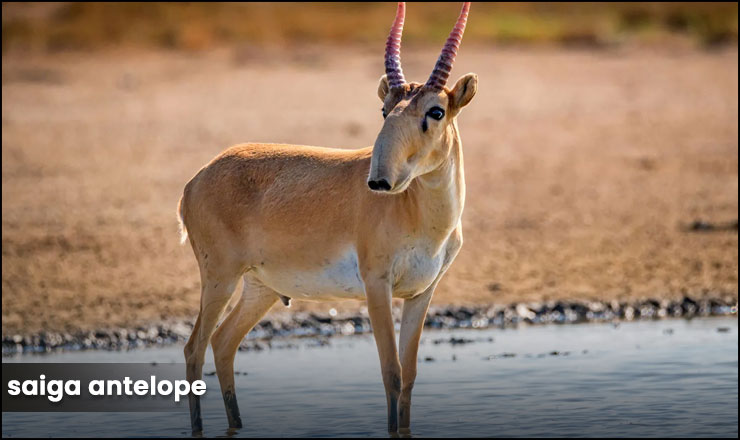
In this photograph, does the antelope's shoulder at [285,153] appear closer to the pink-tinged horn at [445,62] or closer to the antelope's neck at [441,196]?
the antelope's neck at [441,196]

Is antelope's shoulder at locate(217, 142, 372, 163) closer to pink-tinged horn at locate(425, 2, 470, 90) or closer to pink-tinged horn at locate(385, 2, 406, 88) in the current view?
pink-tinged horn at locate(385, 2, 406, 88)

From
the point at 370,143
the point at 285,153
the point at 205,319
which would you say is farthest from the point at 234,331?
the point at 370,143

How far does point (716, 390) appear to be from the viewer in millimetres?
9109

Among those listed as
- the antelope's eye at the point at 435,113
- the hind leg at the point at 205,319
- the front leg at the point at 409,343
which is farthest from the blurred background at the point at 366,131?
the antelope's eye at the point at 435,113

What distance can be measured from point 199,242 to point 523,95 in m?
14.1

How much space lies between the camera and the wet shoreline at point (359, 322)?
35.3 ft

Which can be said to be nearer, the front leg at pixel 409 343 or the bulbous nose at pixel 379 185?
the bulbous nose at pixel 379 185

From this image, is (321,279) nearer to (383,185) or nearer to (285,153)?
(285,153)

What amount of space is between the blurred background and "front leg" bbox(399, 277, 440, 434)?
406cm

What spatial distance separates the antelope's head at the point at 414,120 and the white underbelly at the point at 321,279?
76 centimetres

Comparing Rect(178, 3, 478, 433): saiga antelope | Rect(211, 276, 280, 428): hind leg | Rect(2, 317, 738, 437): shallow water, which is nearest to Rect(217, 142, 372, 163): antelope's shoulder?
Rect(178, 3, 478, 433): saiga antelope

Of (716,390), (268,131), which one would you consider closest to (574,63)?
(268,131)

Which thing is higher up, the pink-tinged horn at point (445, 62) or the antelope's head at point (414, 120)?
the pink-tinged horn at point (445, 62)

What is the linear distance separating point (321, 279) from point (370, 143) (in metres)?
10.7
